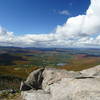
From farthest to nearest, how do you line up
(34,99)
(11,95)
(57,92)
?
1. (11,95)
2. (34,99)
3. (57,92)

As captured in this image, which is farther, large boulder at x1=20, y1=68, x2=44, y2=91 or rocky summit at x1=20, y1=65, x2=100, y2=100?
large boulder at x1=20, y1=68, x2=44, y2=91

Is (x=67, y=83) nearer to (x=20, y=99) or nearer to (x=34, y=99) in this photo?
(x=34, y=99)

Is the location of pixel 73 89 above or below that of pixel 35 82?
above

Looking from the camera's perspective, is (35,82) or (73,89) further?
(35,82)

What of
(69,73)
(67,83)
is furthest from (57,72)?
(67,83)

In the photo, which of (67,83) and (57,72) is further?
(57,72)

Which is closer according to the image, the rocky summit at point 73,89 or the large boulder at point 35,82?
the rocky summit at point 73,89

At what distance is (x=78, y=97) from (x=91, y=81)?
2.86 meters

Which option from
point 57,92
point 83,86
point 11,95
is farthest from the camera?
point 11,95

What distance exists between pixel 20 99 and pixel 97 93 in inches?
654

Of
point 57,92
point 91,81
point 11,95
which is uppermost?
point 91,81

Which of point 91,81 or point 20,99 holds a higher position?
point 91,81

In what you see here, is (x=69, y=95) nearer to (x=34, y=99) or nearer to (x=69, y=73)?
(x=34, y=99)

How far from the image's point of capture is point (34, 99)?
2397cm
